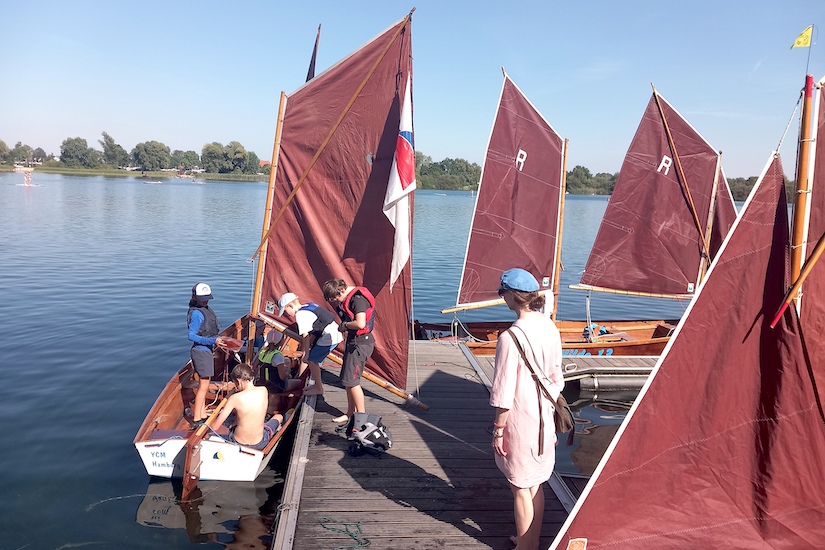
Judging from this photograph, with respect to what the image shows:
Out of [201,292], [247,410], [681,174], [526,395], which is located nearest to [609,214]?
[681,174]

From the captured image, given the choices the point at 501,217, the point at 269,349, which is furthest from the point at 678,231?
the point at 269,349

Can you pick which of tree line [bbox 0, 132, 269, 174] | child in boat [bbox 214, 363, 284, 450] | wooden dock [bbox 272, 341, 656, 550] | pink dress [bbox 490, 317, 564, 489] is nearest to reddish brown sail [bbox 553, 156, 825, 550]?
pink dress [bbox 490, 317, 564, 489]

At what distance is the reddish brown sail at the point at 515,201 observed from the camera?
13.4 meters

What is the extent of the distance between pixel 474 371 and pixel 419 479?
4.43 meters

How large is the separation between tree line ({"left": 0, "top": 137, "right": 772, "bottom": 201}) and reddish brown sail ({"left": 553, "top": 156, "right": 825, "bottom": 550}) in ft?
450

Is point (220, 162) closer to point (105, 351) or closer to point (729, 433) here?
point (105, 351)

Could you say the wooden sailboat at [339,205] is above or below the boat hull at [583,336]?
above

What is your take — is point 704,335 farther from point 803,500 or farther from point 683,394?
point 803,500

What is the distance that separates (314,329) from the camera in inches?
324

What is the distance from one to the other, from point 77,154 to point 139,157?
15.0 m

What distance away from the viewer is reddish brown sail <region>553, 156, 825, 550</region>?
401cm

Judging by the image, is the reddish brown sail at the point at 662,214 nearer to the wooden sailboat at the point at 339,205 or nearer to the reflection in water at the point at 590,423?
the reflection in water at the point at 590,423

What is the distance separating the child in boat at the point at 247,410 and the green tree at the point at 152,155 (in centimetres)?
16362

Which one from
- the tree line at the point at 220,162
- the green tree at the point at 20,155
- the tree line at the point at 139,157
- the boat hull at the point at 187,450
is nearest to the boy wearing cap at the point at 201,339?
the boat hull at the point at 187,450
